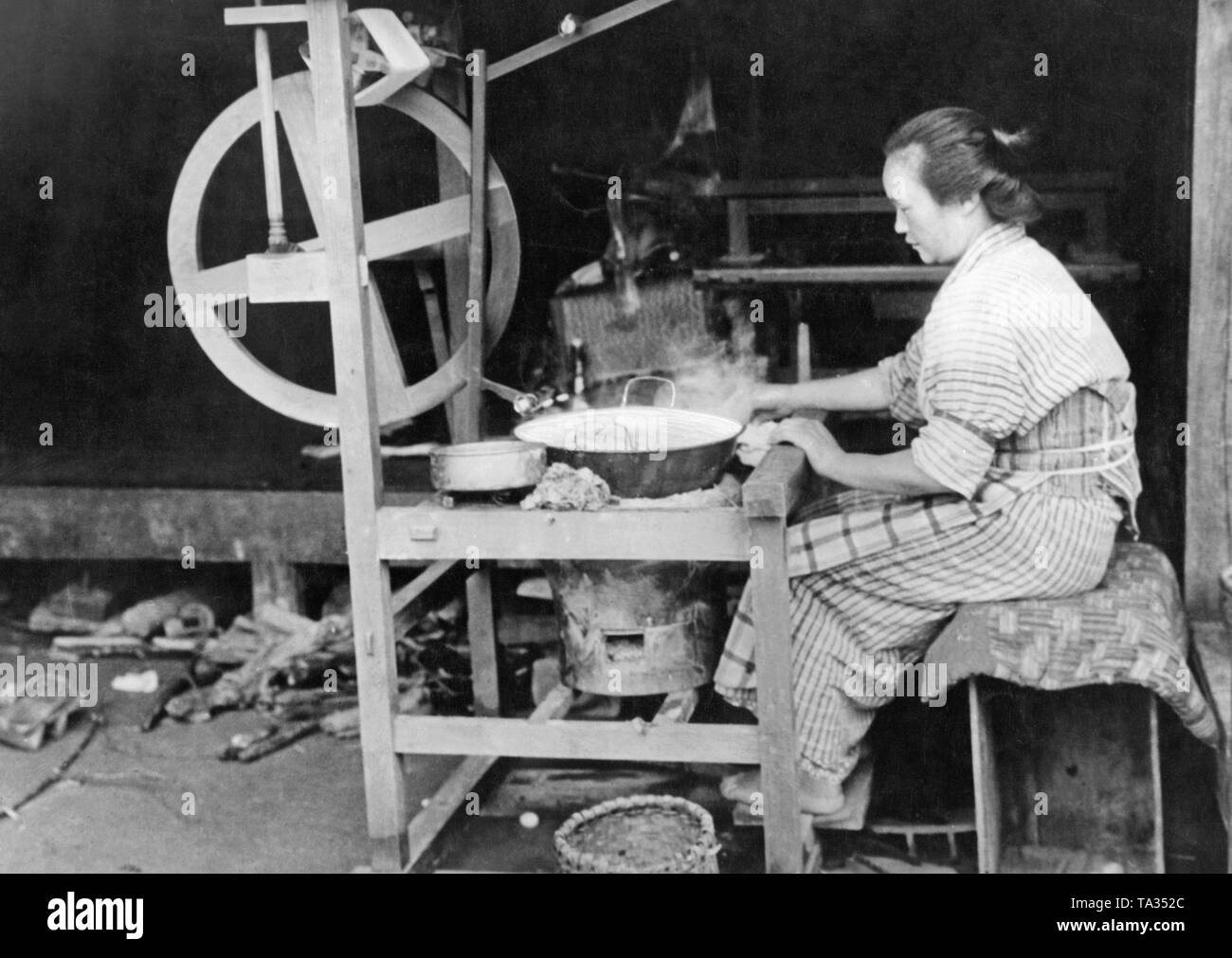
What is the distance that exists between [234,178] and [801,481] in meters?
3.99

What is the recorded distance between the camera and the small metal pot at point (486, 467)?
11.7ft

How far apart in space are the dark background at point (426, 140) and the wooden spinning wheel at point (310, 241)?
138cm

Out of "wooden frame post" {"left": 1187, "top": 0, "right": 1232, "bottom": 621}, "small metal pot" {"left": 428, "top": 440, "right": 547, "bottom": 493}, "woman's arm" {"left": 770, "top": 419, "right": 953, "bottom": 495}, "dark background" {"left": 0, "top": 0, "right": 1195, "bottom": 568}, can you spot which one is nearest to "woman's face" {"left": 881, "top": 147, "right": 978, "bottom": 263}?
"woman's arm" {"left": 770, "top": 419, "right": 953, "bottom": 495}

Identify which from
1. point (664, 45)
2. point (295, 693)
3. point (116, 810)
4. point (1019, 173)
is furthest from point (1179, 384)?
point (116, 810)

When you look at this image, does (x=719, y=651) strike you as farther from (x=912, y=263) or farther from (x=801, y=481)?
(x=912, y=263)

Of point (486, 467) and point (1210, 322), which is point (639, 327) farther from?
point (1210, 322)

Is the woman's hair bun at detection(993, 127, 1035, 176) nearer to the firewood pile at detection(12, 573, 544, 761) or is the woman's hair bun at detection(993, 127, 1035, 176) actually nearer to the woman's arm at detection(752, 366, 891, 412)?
the woman's arm at detection(752, 366, 891, 412)

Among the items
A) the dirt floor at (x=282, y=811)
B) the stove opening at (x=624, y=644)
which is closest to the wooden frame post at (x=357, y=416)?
the dirt floor at (x=282, y=811)

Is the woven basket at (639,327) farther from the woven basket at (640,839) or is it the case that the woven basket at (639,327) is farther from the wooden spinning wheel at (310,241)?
the woven basket at (640,839)

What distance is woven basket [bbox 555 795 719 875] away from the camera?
3.32 metres

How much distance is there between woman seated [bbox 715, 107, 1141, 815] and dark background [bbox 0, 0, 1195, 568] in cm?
168

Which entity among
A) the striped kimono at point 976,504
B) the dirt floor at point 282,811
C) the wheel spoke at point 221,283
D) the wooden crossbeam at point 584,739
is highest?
the wheel spoke at point 221,283

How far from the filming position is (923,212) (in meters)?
3.46
